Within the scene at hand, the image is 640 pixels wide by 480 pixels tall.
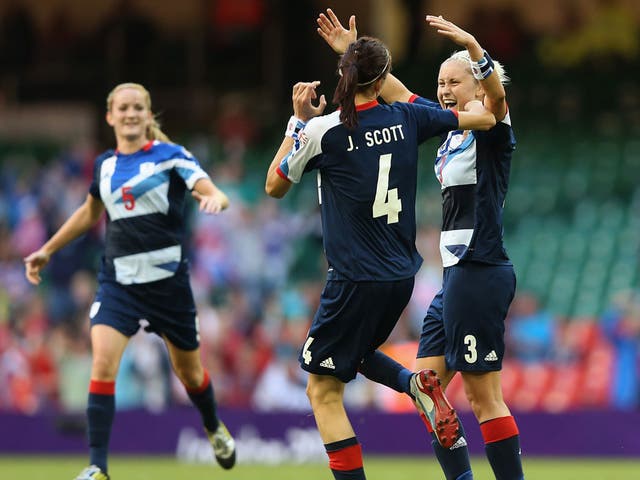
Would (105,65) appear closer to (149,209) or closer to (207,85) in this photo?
(207,85)

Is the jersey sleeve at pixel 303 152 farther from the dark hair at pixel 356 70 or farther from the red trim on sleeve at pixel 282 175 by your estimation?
the dark hair at pixel 356 70

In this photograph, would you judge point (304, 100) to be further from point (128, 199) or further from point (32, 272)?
point (32, 272)

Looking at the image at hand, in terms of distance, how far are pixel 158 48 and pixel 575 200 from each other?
7.05 m

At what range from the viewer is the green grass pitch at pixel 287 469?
11477mm

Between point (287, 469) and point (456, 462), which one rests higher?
point (456, 462)

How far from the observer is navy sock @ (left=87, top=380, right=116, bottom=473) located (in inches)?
341

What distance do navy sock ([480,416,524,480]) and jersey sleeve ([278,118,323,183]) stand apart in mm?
1672

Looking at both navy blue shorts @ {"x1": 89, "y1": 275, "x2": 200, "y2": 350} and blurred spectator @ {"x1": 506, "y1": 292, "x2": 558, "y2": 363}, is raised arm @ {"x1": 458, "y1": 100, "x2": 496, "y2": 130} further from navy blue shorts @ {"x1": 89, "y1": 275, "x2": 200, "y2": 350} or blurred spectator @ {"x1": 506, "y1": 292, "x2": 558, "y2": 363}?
blurred spectator @ {"x1": 506, "y1": 292, "x2": 558, "y2": 363}

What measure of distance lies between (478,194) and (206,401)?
302 centimetres

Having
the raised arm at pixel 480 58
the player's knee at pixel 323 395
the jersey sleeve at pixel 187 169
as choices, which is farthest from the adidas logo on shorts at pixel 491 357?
the jersey sleeve at pixel 187 169

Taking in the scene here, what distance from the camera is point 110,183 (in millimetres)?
9102

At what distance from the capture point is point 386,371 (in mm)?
7582

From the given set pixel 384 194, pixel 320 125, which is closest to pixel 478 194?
pixel 384 194

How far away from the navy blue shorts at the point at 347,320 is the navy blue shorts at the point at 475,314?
309 millimetres
